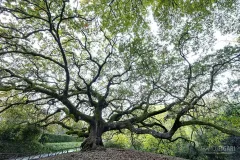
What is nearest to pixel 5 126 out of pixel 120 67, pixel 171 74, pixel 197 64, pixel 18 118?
pixel 18 118

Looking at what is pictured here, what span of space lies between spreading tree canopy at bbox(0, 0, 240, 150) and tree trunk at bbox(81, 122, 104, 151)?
0.14 ft

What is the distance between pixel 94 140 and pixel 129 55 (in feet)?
13.3

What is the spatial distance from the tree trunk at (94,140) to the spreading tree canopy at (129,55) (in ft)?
0.14

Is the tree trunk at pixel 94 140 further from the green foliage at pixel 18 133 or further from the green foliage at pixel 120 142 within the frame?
the green foliage at pixel 120 142

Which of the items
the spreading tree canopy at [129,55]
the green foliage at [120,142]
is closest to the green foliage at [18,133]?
the spreading tree canopy at [129,55]

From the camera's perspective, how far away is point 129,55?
22.9ft

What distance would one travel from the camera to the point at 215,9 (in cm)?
565

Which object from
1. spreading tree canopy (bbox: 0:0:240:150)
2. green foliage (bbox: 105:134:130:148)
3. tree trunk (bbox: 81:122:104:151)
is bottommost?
green foliage (bbox: 105:134:130:148)

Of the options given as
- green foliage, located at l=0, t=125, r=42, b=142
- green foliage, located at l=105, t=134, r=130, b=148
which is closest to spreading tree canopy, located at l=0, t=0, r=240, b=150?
green foliage, located at l=0, t=125, r=42, b=142

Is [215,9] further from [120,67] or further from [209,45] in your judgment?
[120,67]

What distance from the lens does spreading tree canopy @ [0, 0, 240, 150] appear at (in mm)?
5289

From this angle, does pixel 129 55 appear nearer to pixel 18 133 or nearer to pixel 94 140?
pixel 94 140

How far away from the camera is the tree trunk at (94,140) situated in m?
6.85

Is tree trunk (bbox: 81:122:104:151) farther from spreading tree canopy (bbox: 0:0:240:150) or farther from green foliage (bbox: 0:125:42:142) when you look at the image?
green foliage (bbox: 0:125:42:142)
